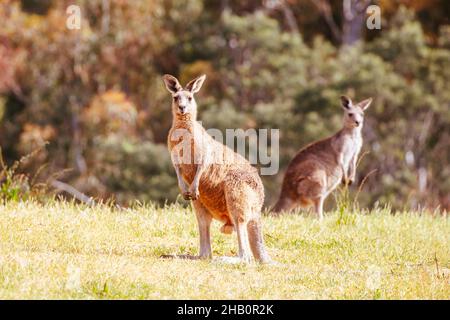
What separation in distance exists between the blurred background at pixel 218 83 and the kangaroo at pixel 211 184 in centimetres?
1511

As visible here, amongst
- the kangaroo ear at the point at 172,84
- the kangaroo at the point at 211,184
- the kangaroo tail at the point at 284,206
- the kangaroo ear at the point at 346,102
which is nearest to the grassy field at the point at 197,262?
the kangaroo at the point at 211,184

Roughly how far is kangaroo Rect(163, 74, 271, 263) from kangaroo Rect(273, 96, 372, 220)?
3.93 m

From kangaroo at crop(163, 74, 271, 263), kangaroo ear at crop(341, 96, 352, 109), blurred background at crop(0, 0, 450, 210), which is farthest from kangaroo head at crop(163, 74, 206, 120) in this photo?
blurred background at crop(0, 0, 450, 210)

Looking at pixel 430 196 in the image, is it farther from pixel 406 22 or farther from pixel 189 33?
pixel 189 33

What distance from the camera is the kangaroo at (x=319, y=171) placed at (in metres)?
11.7

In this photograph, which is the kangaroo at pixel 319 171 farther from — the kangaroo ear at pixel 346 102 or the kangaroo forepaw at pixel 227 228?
the kangaroo forepaw at pixel 227 228

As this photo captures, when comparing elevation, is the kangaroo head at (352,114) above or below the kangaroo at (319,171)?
above

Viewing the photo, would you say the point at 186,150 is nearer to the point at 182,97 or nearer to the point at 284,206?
the point at 182,97

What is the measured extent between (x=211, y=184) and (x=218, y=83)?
65.2 feet

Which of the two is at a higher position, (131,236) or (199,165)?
(199,165)

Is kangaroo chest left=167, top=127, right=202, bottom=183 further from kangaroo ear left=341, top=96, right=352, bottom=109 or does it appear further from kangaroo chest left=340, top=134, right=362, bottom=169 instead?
kangaroo ear left=341, top=96, right=352, bottom=109
